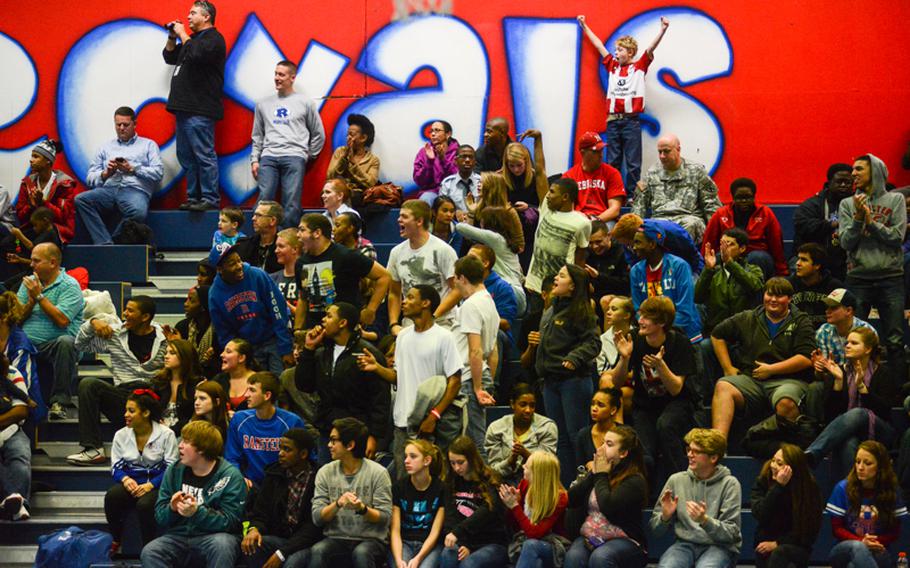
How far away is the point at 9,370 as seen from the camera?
34.8ft

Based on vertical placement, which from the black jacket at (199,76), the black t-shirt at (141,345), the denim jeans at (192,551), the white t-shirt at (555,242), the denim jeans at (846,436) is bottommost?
the denim jeans at (192,551)

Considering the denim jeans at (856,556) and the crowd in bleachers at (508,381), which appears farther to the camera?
the crowd in bleachers at (508,381)

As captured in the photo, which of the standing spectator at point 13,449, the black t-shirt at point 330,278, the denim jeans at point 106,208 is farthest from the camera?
the denim jeans at point 106,208

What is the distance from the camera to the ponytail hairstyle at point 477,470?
369 inches

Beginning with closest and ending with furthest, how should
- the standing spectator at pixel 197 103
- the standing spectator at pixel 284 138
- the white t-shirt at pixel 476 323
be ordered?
1. the white t-shirt at pixel 476 323
2. the standing spectator at pixel 284 138
3. the standing spectator at pixel 197 103

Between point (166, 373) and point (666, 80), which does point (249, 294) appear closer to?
point (166, 373)

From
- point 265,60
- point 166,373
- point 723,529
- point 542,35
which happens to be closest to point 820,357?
point 723,529

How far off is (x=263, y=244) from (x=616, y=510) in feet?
13.8

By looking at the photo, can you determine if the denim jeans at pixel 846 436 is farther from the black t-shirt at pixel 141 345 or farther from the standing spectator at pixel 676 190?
the black t-shirt at pixel 141 345

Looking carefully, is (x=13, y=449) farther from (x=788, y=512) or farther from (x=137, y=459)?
(x=788, y=512)

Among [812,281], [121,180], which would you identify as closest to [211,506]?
[812,281]

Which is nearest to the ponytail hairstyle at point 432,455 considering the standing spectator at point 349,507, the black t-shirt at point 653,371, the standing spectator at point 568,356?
the standing spectator at point 349,507

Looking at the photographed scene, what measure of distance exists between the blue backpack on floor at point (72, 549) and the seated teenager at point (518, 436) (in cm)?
268

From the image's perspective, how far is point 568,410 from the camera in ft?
33.3
